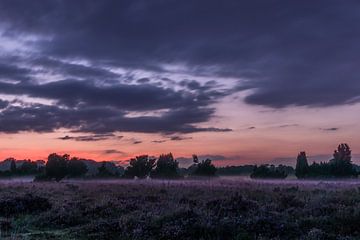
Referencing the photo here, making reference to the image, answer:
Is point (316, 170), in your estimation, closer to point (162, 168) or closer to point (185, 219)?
point (162, 168)

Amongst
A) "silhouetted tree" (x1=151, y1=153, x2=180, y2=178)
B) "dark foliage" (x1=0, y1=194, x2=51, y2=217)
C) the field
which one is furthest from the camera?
"silhouetted tree" (x1=151, y1=153, x2=180, y2=178)

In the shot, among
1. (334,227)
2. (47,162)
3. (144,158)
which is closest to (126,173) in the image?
(144,158)

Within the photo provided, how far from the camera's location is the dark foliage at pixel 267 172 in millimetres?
66213

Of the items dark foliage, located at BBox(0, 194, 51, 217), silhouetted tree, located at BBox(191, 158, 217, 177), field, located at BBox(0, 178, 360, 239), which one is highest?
silhouetted tree, located at BBox(191, 158, 217, 177)

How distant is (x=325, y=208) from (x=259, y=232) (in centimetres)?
541

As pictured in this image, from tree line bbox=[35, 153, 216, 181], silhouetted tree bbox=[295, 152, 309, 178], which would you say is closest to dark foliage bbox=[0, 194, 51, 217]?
tree line bbox=[35, 153, 216, 181]

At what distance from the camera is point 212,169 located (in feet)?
235

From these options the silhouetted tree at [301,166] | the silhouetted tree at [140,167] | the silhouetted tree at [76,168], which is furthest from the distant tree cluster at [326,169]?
the silhouetted tree at [76,168]

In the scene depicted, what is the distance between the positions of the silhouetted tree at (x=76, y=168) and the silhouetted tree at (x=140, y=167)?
249 inches

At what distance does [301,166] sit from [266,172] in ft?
25.8

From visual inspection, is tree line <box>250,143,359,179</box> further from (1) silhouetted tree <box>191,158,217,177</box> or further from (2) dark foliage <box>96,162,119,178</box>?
(2) dark foliage <box>96,162,119,178</box>

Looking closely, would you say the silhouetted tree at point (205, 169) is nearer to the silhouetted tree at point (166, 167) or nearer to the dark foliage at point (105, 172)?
the silhouetted tree at point (166, 167)

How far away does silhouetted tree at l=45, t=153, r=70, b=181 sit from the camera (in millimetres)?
67887

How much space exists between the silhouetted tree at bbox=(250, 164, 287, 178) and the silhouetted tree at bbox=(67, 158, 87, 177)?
24535 mm
